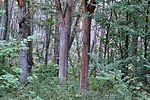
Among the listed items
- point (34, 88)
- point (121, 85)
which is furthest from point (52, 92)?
point (121, 85)

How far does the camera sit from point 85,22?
31.0 ft

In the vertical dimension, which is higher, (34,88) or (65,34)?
(65,34)

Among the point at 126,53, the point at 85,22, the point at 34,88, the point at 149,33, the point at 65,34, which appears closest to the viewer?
the point at 149,33

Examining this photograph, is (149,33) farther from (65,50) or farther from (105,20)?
(65,50)

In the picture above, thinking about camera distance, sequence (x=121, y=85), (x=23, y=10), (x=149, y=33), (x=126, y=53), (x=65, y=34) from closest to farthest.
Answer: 1. (x=121, y=85)
2. (x=149, y=33)
3. (x=126, y=53)
4. (x=65, y=34)
5. (x=23, y=10)

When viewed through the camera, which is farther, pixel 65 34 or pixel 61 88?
pixel 65 34

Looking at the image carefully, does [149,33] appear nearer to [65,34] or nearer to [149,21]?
[149,21]

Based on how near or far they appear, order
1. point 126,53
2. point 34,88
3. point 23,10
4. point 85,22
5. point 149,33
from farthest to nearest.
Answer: point 23,10
point 85,22
point 34,88
point 126,53
point 149,33

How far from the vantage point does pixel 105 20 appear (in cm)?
804

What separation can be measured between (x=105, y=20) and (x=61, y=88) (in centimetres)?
205

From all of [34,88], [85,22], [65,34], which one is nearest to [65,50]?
[65,34]

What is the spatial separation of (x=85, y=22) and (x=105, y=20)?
1495mm

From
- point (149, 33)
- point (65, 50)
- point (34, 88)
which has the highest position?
point (149, 33)

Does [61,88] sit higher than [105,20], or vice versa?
[105,20]
